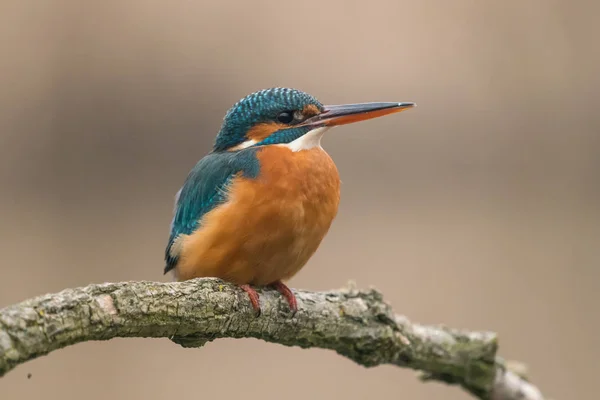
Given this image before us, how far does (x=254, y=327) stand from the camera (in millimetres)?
1798

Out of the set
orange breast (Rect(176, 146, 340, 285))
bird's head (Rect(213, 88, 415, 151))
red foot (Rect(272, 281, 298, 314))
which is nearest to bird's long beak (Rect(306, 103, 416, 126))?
bird's head (Rect(213, 88, 415, 151))

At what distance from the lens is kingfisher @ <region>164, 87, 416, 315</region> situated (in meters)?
1.87

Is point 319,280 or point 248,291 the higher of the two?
point 248,291

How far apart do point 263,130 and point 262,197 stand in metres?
0.30

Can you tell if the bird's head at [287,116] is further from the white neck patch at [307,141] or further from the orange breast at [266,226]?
the orange breast at [266,226]

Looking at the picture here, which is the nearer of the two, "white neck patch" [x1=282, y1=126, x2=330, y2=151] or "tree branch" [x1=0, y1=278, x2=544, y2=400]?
"tree branch" [x1=0, y1=278, x2=544, y2=400]

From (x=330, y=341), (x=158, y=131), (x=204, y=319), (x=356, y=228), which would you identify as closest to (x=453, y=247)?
(x=356, y=228)

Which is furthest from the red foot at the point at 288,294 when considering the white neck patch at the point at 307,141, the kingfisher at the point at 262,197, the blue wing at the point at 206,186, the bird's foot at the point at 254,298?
the white neck patch at the point at 307,141

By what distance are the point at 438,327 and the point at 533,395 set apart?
0.39m

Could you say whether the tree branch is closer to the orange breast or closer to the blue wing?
the orange breast

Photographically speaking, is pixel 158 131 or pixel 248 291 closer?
pixel 248 291

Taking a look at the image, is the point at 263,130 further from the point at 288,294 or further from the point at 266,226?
the point at 288,294

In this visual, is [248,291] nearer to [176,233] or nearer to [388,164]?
[176,233]

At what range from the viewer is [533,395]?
2.32 m
